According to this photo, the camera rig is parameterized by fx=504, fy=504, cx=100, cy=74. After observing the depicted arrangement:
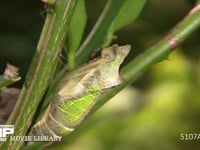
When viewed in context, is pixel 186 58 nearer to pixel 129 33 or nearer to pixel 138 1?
pixel 129 33

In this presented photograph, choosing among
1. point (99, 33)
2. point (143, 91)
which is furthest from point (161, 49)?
point (143, 91)

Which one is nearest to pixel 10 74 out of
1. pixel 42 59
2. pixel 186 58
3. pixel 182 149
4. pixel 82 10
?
pixel 42 59

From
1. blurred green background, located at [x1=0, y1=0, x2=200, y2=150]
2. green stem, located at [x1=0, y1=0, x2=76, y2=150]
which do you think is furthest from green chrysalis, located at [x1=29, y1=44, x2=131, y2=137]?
blurred green background, located at [x1=0, y1=0, x2=200, y2=150]

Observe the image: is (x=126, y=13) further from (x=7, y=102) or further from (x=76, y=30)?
(x=7, y=102)

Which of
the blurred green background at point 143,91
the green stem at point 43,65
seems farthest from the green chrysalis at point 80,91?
the blurred green background at point 143,91

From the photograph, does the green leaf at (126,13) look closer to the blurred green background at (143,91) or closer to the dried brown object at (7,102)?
the dried brown object at (7,102)

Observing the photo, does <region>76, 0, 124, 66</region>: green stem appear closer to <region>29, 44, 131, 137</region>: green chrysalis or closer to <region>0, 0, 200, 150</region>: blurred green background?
<region>29, 44, 131, 137</region>: green chrysalis
